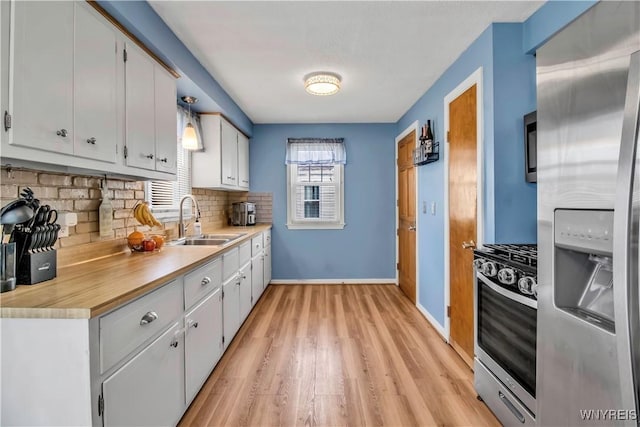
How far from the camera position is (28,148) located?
1.13 metres

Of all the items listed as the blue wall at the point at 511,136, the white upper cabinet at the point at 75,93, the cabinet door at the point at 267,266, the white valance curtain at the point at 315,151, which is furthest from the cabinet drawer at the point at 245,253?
the blue wall at the point at 511,136

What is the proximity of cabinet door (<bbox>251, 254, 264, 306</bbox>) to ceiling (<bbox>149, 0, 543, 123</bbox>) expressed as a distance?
75.1 inches

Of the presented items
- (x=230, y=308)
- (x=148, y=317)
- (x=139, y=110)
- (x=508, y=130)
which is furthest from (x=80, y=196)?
(x=508, y=130)

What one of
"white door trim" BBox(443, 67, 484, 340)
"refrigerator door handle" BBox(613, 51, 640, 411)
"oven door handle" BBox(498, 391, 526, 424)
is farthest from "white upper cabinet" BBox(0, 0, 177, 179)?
"oven door handle" BBox(498, 391, 526, 424)

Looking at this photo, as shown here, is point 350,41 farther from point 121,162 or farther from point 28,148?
point 28,148

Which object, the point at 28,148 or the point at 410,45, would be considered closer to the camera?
the point at 28,148

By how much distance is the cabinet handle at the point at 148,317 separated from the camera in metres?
1.27

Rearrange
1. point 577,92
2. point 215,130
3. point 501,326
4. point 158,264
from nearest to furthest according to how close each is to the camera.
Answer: point 577,92 → point 501,326 → point 158,264 → point 215,130

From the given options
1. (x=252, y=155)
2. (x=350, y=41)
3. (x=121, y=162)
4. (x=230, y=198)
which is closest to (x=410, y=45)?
(x=350, y=41)

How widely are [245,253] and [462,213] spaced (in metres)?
2.05

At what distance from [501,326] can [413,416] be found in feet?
2.42

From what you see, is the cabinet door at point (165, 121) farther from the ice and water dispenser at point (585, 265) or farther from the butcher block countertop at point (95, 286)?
the ice and water dispenser at point (585, 265)

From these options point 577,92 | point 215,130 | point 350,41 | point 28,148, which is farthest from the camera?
point 215,130

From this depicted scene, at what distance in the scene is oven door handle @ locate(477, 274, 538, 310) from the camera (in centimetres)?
131
